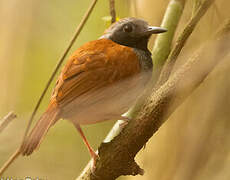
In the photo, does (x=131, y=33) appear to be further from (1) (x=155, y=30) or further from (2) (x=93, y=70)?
(2) (x=93, y=70)

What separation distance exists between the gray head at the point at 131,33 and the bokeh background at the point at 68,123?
0.15ft

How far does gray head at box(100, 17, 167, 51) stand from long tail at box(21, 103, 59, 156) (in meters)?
0.65

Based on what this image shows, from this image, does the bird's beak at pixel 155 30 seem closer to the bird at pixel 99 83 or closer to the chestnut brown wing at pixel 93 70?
the bird at pixel 99 83

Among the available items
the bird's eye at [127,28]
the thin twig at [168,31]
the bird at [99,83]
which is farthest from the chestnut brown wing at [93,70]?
the bird's eye at [127,28]

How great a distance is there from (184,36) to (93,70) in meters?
0.49

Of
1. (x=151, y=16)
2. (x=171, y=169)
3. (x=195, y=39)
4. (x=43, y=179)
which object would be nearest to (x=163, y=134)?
(x=171, y=169)

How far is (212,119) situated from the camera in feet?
3.77

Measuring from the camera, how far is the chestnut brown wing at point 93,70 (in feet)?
4.87

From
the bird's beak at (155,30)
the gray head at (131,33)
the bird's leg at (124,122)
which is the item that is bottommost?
the bird's leg at (124,122)

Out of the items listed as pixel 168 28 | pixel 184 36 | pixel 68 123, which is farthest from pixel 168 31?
pixel 68 123

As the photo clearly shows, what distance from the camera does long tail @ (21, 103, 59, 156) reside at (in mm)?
1160

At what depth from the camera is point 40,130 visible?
1.29 metres

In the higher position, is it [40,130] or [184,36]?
[184,36]

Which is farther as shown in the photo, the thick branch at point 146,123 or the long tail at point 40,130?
the long tail at point 40,130
